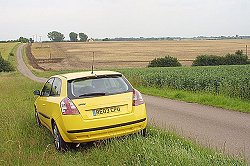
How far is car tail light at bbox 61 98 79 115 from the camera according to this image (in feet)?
21.7

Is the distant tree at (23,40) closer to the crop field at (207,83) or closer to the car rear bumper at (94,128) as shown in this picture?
the crop field at (207,83)

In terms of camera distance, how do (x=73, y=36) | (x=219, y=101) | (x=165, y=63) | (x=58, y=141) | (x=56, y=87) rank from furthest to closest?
1. (x=73, y=36)
2. (x=165, y=63)
3. (x=219, y=101)
4. (x=56, y=87)
5. (x=58, y=141)

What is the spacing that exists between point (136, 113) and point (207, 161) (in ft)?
7.74

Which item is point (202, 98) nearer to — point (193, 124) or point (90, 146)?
point (193, 124)

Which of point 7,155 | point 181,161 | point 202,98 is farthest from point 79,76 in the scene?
point 202,98

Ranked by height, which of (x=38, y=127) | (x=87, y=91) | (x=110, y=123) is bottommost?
(x=38, y=127)

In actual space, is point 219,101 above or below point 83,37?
below

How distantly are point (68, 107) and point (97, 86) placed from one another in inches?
30.9

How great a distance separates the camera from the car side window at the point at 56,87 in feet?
24.7

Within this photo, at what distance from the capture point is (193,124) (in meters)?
9.05

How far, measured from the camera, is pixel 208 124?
29.3 feet

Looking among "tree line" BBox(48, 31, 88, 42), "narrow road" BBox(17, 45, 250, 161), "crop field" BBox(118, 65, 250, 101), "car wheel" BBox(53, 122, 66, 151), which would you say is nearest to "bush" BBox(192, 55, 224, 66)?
"crop field" BBox(118, 65, 250, 101)

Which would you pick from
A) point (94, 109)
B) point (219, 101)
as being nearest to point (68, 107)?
point (94, 109)

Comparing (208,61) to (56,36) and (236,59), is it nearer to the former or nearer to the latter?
(236,59)
